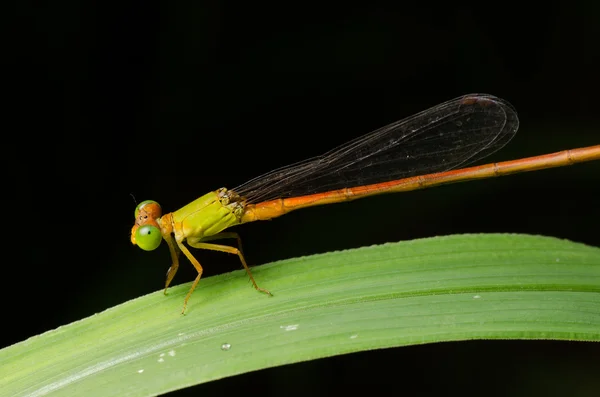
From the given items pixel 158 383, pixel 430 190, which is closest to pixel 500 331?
pixel 158 383

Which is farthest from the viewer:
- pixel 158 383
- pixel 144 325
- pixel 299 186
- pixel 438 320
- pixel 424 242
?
pixel 299 186

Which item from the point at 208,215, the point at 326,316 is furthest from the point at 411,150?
the point at 326,316

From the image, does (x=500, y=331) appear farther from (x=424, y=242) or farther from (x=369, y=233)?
(x=369, y=233)

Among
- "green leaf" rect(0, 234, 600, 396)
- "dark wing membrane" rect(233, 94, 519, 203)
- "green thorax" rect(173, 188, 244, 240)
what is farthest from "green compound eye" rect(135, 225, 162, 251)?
"dark wing membrane" rect(233, 94, 519, 203)

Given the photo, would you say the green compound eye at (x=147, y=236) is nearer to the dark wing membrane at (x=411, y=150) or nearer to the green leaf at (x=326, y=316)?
the green leaf at (x=326, y=316)

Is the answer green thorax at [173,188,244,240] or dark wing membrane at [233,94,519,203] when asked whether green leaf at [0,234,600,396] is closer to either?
green thorax at [173,188,244,240]
